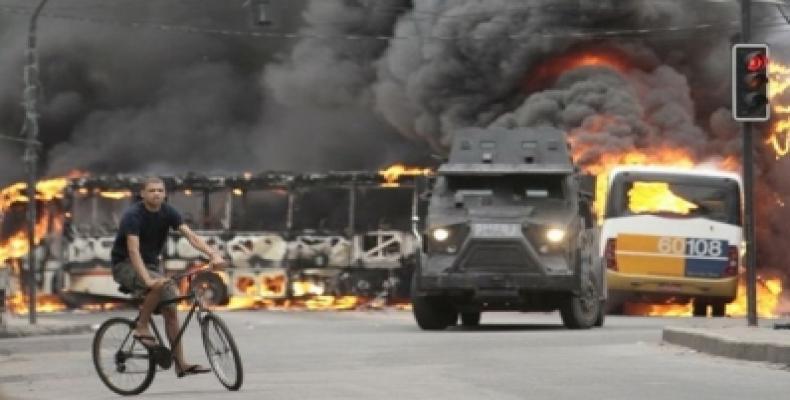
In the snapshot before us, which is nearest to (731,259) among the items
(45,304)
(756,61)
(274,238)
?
(274,238)

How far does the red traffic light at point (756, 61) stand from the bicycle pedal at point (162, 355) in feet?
30.3

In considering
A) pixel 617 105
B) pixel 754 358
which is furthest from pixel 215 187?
pixel 754 358

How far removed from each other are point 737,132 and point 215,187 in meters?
13.3

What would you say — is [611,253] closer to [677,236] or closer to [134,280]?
[677,236]

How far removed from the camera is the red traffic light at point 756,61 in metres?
21.7

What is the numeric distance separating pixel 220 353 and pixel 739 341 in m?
5.82

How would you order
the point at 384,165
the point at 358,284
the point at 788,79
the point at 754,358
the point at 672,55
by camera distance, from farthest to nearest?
1. the point at 384,165
2. the point at 672,55
3. the point at 788,79
4. the point at 358,284
5. the point at 754,358

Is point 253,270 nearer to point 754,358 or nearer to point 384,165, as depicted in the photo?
point 384,165

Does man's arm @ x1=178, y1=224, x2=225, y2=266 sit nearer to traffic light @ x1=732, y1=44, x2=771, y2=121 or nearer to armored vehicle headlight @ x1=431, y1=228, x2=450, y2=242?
traffic light @ x1=732, y1=44, x2=771, y2=121

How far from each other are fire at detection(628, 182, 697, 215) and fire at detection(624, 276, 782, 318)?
3063mm

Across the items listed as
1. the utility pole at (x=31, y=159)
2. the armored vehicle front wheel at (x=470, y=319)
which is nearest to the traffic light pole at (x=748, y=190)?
the armored vehicle front wheel at (x=470, y=319)

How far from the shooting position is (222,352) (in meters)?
15.1

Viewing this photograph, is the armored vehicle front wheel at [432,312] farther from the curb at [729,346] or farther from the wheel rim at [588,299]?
the curb at [729,346]

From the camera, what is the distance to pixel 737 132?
4675 cm
